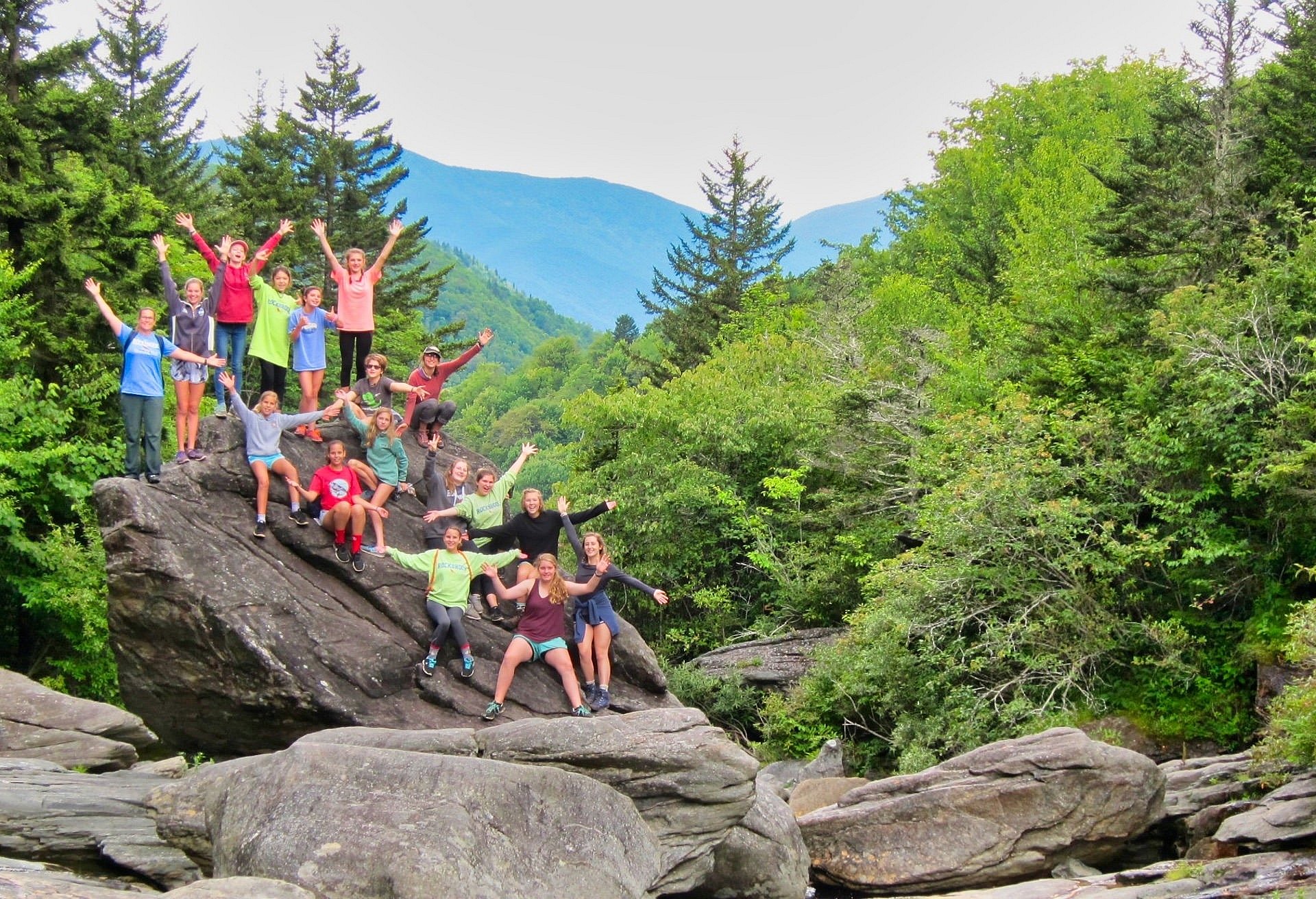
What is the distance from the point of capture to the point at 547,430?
358ft

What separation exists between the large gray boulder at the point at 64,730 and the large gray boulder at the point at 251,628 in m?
3.11

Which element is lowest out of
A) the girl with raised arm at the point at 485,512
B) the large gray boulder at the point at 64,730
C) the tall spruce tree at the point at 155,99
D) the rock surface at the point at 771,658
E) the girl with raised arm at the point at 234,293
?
the rock surface at the point at 771,658

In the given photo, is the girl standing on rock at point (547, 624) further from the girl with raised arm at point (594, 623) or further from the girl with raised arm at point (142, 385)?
the girl with raised arm at point (142, 385)

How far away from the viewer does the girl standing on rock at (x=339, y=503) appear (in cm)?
1416

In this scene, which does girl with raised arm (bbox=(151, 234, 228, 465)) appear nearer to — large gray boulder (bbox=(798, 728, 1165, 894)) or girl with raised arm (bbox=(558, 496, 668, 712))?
girl with raised arm (bbox=(558, 496, 668, 712))

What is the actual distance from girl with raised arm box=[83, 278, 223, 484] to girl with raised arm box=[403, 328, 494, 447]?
3.36m

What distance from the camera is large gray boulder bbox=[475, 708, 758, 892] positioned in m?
12.1

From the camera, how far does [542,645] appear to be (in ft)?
47.2

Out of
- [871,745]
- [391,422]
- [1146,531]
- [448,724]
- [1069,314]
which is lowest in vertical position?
[871,745]

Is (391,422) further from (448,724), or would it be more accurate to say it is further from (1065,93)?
(1065,93)

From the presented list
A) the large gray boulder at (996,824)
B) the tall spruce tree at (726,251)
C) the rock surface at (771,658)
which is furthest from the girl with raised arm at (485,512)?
the tall spruce tree at (726,251)

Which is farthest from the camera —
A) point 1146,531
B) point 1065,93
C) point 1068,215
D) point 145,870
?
point 1065,93

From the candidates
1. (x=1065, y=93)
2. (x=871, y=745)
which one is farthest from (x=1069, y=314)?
(x=1065, y=93)

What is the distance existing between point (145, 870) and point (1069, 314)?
22791 mm
